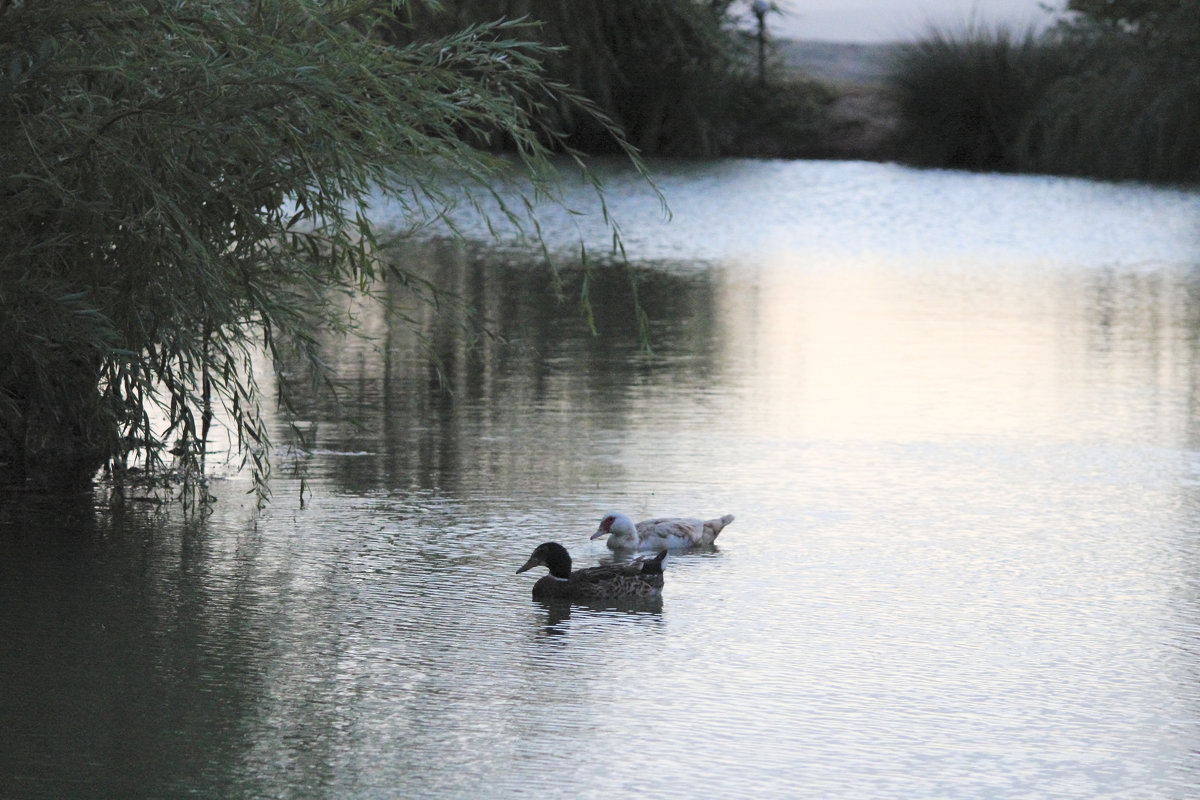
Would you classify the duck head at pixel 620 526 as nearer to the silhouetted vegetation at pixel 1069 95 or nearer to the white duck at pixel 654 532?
the white duck at pixel 654 532

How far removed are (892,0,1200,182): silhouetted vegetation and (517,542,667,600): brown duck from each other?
89.7 ft

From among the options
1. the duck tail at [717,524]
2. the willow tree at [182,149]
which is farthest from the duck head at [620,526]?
the willow tree at [182,149]

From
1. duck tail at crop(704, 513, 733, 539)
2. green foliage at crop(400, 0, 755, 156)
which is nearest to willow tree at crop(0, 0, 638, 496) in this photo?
duck tail at crop(704, 513, 733, 539)

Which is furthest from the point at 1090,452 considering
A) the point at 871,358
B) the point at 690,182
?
the point at 690,182

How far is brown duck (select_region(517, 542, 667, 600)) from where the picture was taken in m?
6.71

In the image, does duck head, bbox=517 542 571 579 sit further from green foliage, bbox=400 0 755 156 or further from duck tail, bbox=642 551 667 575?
green foliage, bbox=400 0 755 156

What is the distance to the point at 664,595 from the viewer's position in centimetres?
687

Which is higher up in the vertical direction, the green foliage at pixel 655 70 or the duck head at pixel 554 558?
the green foliage at pixel 655 70

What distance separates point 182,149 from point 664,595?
225 centimetres

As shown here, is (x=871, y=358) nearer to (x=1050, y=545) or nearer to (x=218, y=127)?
(x=1050, y=545)

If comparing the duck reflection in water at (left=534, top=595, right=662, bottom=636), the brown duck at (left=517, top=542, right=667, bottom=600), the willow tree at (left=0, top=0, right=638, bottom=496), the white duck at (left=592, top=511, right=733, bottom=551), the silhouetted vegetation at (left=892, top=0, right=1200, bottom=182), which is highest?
the silhouetted vegetation at (left=892, top=0, right=1200, bottom=182)

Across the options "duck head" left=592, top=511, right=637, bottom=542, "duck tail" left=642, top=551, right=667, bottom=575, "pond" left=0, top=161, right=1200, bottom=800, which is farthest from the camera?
"duck head" left=592, top=511, right=637, bottom=542

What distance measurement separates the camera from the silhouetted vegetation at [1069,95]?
32.8 metres

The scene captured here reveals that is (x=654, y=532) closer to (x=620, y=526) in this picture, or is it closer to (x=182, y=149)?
(x=620, y=526)
